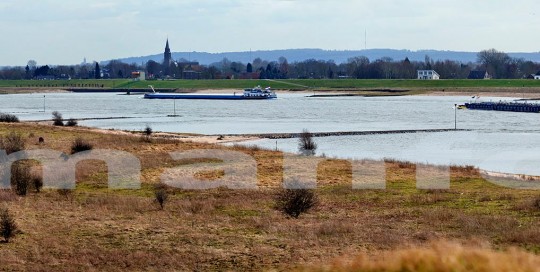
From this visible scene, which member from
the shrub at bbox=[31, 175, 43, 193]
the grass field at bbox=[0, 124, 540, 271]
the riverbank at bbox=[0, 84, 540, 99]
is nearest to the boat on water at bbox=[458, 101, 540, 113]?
the riverbank at bbox=[0, 84, 540, 99]

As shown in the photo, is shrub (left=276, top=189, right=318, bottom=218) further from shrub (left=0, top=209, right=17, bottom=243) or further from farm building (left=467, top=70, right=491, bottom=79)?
farm building (left=467, top=70, right=491, bottom=79)

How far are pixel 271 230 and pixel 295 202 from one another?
248 centimetres

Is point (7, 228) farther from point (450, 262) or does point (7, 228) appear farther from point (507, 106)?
point (507, 106)

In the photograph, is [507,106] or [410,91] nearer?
[507,106]

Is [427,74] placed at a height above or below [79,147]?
Answer: above

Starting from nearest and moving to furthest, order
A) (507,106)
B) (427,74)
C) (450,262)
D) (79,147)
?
1. (450,262)
2. (79,147)
3. (507,106)
4. (427,74)

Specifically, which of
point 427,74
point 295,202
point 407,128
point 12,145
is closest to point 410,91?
point 427,74

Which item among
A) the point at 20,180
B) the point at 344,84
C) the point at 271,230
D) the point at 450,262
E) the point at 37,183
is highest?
the point at 450,262

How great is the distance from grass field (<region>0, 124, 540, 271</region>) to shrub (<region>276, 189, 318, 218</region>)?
0.29 meters

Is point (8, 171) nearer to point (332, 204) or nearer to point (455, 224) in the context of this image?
point (332, 204)

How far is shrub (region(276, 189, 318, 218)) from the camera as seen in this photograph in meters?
20.0

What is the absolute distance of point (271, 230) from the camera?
17734 millimetres

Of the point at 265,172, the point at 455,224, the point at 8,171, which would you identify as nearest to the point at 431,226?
the point at 455,224

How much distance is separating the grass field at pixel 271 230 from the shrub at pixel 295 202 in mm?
290
